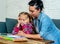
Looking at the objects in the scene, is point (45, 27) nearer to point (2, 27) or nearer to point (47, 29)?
point (47, 29)

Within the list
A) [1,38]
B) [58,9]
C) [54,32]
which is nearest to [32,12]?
[54,32]

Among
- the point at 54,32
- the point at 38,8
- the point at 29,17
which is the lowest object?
the point at 54,32

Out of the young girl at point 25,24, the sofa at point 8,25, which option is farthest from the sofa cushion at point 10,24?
the young girl at point 25,24

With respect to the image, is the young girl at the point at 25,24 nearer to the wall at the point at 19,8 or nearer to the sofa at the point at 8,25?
the sofa at the point at 8,25

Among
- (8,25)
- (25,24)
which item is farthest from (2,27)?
(25,24)

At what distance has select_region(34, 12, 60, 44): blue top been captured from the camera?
7.01ft

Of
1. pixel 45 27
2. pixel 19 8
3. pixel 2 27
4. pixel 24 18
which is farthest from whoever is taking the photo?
pixel 19 8

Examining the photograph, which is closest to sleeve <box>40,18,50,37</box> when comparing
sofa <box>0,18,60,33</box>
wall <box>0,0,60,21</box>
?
sofa <box>0,18,60,33</box>

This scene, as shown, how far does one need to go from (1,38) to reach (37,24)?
0.65 meters

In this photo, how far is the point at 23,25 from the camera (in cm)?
258

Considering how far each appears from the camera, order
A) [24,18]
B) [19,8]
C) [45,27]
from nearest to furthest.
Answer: [45,27], [24,18], [19,8]

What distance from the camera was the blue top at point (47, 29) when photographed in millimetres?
2137

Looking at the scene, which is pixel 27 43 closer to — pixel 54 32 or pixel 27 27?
pixel 54 32

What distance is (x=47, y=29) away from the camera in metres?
2.16
